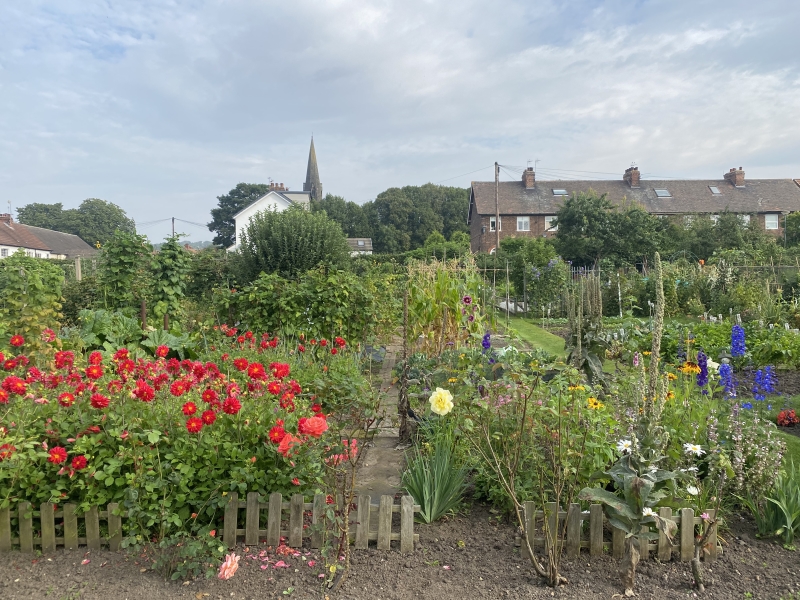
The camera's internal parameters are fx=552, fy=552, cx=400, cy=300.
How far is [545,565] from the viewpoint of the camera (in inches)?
92.8

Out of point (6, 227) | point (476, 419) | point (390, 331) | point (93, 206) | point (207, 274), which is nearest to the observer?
point (476, 419)

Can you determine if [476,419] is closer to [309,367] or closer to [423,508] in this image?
[423,508]

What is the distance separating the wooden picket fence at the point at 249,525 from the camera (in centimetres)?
245

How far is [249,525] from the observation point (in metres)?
2.49

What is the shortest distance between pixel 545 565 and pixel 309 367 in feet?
9.17

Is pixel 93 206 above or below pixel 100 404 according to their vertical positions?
above

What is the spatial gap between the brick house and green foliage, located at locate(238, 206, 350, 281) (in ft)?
78.3

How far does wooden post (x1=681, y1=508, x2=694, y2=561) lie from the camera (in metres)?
2.36

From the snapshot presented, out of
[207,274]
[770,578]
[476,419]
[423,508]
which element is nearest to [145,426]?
[423,508]

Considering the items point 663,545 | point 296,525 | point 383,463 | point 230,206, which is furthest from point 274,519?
point 230,206

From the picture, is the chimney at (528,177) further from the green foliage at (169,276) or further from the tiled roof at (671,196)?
the green foliage at (169,276)

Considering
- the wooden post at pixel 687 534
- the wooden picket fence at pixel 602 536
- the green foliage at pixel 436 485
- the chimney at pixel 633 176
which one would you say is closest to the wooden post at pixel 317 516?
the green foliage at pixel 436 485

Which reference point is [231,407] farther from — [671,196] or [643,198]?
[671,196]

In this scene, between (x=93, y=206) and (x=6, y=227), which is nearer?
(x=6, y=227)
